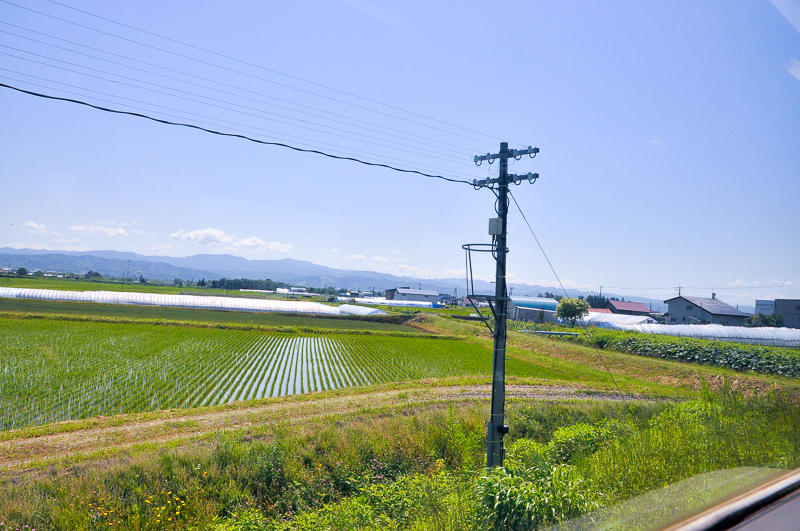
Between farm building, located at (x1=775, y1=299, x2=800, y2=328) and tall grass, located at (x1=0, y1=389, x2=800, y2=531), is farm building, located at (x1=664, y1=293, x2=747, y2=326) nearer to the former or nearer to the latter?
farm building, located at (x1=775, y1=299, x2=800, y2=328)

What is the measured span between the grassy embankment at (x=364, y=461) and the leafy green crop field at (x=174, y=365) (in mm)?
2671

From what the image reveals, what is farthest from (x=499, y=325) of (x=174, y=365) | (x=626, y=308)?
(x=626, y=308)

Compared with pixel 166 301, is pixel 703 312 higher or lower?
higher

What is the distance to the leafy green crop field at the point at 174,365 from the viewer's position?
16250mm

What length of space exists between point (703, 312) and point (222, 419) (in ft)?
176

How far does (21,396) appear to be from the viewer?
52.1 feet

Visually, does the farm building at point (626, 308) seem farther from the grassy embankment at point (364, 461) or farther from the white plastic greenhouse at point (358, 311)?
the grassy embankment at point (364, 461)

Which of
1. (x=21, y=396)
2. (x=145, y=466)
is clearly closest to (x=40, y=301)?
(x=21, y=396)

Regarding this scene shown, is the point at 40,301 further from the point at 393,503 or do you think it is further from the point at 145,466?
the point at 393,503

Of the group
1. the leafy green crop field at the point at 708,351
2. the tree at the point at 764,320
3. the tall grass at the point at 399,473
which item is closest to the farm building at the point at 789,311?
the tree at the point at 764,320

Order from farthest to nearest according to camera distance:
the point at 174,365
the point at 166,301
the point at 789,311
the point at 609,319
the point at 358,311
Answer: the point at 358,311 < the point at 609,319 < the point at 166,301 < the point at 789,311 < the point at 174,365

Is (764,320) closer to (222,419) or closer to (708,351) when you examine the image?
(708,351)

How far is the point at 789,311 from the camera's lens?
3098 cm

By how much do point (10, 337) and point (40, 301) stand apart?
34.3 m
